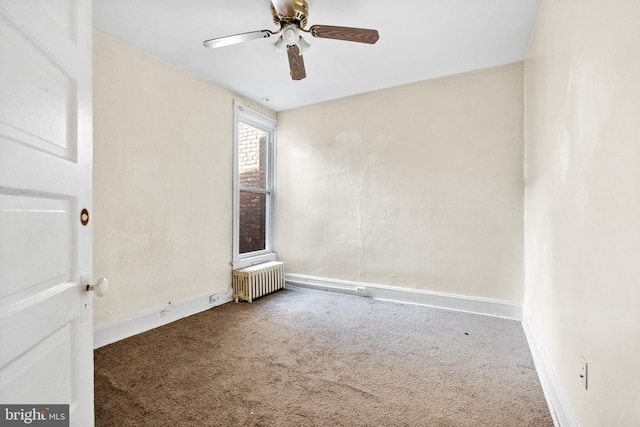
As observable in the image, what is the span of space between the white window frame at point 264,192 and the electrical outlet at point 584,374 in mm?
3252

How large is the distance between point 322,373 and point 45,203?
1.83m

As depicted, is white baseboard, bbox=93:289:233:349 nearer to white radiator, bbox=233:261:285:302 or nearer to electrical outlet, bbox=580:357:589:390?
white radiator, bbox=233:261:285:302

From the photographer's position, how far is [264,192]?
4406mm

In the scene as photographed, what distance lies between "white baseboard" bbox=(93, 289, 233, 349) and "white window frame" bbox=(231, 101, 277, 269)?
537 millimetres

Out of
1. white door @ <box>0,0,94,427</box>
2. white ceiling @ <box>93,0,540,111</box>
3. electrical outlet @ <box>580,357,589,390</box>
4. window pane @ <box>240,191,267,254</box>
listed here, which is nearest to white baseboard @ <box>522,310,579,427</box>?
electrical outlet @ <box>580,357,589,390</box>

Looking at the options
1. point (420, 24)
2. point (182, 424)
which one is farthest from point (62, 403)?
point (420, 24)

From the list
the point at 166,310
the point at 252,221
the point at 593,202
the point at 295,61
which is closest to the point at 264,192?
the point at 252,221

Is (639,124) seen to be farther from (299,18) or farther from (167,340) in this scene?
(167,340)

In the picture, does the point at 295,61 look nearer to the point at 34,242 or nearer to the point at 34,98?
the point at 34,98

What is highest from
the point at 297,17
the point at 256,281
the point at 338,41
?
the point at 338,41

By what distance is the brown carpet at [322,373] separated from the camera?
164 cm

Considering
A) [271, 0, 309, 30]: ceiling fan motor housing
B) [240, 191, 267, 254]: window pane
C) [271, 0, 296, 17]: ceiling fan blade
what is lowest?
[240, 191, 267, 254]: window pane

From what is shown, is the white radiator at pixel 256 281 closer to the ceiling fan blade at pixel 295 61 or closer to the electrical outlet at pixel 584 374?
the ceiling fan blade at pixel 295 61

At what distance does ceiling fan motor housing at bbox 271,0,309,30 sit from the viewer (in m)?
1.93
